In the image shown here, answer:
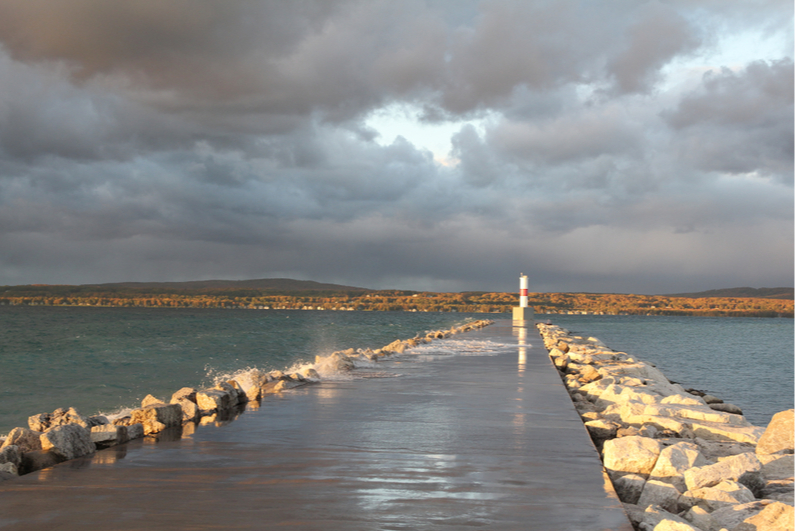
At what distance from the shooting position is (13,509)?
2857 mm

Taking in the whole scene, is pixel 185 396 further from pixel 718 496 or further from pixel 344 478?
pixel 718 496

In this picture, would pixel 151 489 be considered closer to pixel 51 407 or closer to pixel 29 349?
pixel 51 407

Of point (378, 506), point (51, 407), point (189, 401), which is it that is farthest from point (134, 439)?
point (51, 407)

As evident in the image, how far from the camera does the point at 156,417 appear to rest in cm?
479

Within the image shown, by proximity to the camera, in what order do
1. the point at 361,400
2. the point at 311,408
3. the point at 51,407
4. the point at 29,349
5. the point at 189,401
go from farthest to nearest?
the point at 29,349, the point at 51,407, the point at 361,400, the point at 311,408, the point at 189,401

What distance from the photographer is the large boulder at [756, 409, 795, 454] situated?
5234 mm

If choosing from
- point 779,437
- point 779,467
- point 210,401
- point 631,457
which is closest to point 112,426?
point 210,401

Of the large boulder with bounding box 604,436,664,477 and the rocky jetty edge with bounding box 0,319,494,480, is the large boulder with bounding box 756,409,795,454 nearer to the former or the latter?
the large boulder with bounding box 604,436,664,477

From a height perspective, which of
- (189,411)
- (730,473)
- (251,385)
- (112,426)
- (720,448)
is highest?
(112,426)

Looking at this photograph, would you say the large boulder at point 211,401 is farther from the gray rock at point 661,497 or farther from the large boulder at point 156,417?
the gray rock at point 661,497

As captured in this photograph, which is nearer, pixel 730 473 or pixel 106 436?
pixel 730 473

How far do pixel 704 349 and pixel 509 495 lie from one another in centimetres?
3058

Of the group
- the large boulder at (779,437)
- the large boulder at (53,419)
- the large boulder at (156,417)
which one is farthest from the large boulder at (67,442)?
the large boulder at (779,437)

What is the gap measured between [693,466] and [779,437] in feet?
5.52
